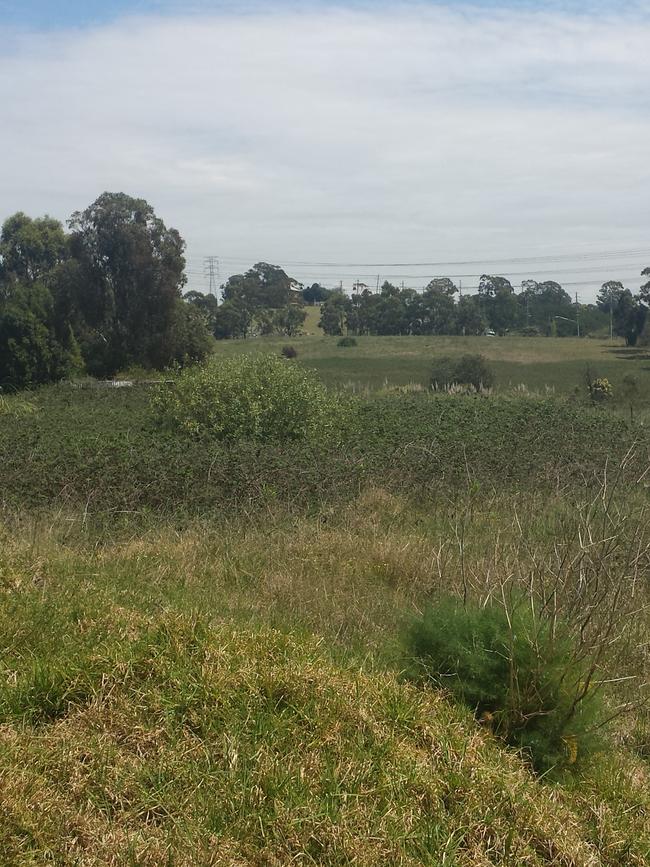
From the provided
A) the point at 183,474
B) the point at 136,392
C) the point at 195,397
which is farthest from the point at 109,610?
the point at 136,392

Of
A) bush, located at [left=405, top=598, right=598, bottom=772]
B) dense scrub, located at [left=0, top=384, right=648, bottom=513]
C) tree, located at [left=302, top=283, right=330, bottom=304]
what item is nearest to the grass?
bush, located at [left=405, top=598, right=598, bottom=772]

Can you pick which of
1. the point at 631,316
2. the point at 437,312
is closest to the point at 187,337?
the point at 631,316

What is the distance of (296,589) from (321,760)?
2985mm

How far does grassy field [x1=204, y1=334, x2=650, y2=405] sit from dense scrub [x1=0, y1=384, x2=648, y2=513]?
15.9m

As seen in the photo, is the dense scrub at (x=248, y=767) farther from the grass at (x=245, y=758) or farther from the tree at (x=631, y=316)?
the tree at (x=631, y=316)

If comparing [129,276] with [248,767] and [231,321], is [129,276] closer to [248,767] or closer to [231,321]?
[248,767]

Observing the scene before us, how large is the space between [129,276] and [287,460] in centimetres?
2472

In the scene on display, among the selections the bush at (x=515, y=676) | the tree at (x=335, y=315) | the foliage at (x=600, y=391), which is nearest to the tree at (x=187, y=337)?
the foliage at (x=600, y=391)

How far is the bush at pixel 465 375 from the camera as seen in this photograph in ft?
108

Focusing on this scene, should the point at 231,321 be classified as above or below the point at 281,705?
above

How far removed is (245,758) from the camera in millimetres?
3672

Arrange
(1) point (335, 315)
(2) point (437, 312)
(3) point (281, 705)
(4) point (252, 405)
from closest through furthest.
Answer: (3) point (281, 705), (4) point (252, 405), (2) point (437, 312), (1) point (335, 315)

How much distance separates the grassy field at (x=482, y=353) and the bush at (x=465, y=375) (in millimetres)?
667

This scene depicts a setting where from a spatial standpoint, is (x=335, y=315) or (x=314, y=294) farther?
(x=314, y=294)
